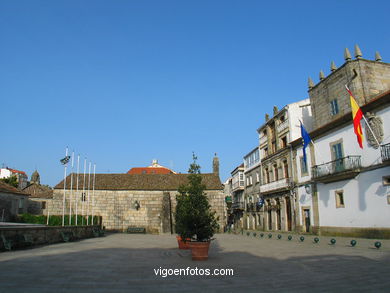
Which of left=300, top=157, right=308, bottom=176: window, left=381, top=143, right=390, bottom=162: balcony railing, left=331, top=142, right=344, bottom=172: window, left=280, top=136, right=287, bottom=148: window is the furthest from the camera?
left=280, top=136, right=287, bottom=148: window

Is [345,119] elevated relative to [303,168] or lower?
elevated

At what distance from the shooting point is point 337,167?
19844 millimetres

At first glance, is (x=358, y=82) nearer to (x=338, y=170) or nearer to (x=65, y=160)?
(x=338, y=170)

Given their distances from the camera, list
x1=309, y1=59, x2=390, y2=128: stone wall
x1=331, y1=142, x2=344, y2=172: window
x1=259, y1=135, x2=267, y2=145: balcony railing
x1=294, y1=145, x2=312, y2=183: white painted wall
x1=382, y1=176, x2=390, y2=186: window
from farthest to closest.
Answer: x1=259, y1=135, x2=267, y2=145: balcony railing, x1=294, y1=145, x2=312, y2=183: white painted wall, x1=309, y1=59, x2=390, y2=128: stone wall, x1=331, y1=142, x2=344, y2=172: window, x1=382, y1=176, x2=390, y2=186: window

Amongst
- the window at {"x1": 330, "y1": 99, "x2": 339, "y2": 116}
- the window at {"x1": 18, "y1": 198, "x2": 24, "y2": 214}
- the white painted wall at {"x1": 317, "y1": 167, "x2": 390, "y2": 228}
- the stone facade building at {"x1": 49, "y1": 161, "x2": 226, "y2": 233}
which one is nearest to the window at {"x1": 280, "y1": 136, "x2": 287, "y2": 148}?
the window at {"x1": 330, "y1": 99, "x2": 339, "y2": 116}

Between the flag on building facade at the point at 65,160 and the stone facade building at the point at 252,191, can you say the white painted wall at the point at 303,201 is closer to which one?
the stone facade building at the point at 252,191

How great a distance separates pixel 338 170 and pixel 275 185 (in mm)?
10832

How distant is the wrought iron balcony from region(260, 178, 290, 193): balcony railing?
5357mm

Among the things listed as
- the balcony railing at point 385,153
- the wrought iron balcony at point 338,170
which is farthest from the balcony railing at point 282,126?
the balcony railing at point 385,153

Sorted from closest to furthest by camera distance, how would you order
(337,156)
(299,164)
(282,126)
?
(337,156) < (299,164) < (282,126)

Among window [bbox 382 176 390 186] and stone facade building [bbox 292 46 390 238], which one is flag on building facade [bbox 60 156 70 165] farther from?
window [bbox 382 176 390 186]

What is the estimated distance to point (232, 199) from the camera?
164 ft

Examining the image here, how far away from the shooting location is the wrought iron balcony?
18.3 m

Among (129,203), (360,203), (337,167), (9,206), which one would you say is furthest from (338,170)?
(9,206)
